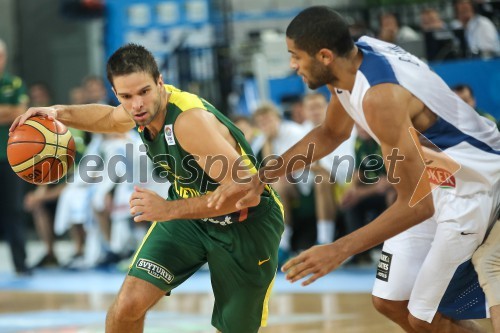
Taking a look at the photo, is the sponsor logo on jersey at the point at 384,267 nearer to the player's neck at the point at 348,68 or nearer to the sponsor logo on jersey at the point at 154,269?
the player's neck at the point at 348,68

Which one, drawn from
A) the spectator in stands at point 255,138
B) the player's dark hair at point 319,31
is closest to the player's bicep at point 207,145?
the player's dark hair at point 319,31

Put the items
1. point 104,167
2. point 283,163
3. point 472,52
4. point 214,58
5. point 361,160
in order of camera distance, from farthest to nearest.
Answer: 1. point 214,58
2. point 104,167
3. point 472,52
4. point 361,160
5. point 283,163

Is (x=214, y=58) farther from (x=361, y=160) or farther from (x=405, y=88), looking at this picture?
(x=405, y=88)

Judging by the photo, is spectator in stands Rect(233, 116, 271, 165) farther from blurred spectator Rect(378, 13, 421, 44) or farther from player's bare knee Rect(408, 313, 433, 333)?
player's bare knee Rect(408, 313, 433, 333)

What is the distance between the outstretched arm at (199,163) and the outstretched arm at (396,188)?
72 cm

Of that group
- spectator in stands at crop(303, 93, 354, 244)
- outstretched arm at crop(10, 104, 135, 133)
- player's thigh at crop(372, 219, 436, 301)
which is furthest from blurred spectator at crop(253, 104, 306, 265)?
player's thigh at crop(372, 219, 436, 301)

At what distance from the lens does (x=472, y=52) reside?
31.0 ft

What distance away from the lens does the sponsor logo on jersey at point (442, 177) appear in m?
4.12

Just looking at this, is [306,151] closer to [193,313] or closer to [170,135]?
[170,135]

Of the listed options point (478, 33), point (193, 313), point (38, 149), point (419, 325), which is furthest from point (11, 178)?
point (419, 325)

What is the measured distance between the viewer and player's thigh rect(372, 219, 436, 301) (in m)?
4.28

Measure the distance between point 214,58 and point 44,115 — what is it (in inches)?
289

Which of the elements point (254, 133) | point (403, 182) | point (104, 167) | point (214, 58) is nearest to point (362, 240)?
point (403, 182)

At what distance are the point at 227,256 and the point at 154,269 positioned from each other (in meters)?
0.38
